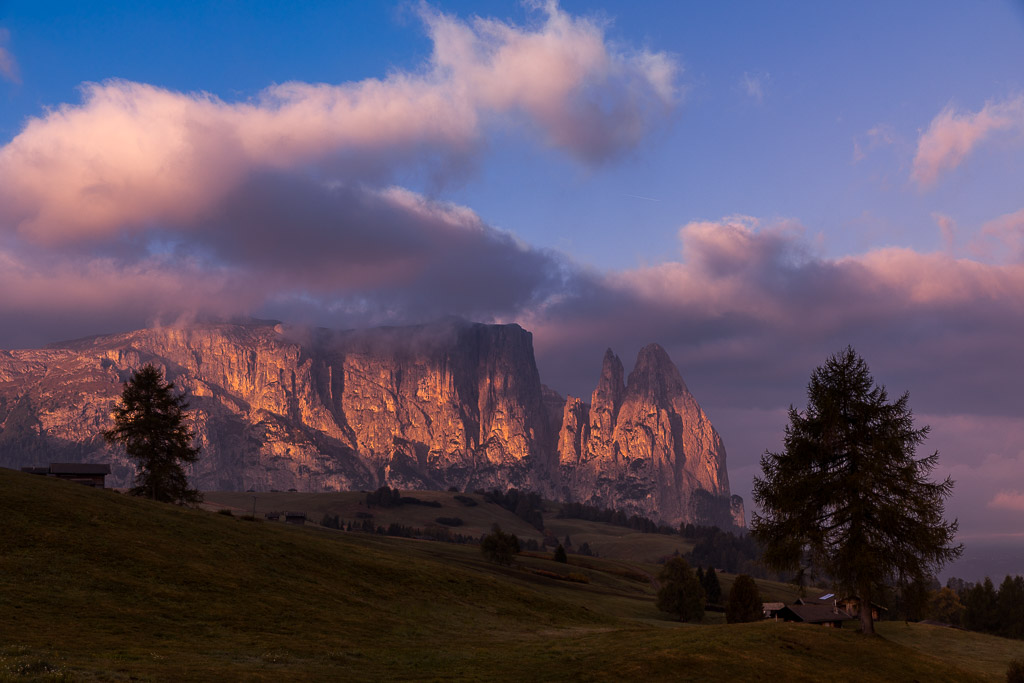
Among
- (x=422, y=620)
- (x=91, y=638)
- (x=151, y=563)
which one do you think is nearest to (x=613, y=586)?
(x=422, y=620)

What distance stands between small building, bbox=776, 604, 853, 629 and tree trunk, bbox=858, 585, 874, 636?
192ft

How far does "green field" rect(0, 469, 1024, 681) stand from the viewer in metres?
32.2

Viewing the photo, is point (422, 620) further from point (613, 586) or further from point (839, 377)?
point (613, 586)

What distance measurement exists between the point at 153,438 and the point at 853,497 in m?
78.2

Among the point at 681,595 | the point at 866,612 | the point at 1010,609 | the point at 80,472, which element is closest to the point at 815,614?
the point at 681,595

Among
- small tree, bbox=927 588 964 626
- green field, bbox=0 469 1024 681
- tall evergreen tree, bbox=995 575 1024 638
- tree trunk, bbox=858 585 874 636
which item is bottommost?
small tree, bbox=927 588 964 626

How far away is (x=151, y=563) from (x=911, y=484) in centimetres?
4696

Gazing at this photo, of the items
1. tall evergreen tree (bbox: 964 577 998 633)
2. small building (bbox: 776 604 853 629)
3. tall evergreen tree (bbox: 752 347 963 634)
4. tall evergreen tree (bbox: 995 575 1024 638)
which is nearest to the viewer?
tall evergreen tree (bbox: 752 347 963 634)

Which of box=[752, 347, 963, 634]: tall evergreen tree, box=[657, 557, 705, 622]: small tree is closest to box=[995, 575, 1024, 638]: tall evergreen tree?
box=[657, 557, 705, 622]: small tree

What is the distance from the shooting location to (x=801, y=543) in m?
46.9

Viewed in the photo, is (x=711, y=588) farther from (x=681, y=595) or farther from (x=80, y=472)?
(x=80, y=472)

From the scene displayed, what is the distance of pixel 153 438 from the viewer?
3612 inches

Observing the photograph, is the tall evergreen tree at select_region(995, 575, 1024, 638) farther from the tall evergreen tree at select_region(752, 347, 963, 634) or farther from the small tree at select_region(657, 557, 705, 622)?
the tall evergreen tree at select_region(752, 347, 963, 634)

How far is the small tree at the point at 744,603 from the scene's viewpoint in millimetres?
107312
